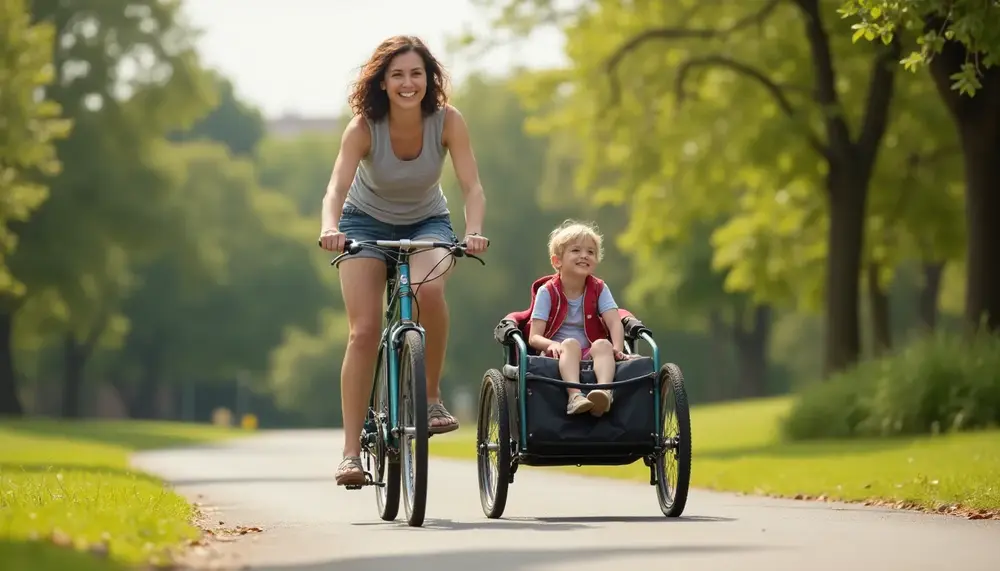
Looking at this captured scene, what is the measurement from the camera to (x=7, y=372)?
43.8 metres

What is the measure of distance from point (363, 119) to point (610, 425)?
203 centimetres

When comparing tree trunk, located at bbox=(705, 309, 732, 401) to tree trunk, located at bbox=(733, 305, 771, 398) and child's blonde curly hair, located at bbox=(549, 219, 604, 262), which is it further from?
child's blonde curly hair, located at bbox=(549, 219, 604, 262)

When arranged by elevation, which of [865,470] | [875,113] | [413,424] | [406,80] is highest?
[875,113]

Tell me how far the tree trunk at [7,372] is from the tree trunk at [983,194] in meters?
27.0

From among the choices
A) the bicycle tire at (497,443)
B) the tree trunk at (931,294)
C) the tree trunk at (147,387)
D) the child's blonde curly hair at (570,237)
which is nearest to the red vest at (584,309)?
the child's blonde curly hair at (570,237)

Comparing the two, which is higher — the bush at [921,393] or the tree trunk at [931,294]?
the tree trunk at [931,294]

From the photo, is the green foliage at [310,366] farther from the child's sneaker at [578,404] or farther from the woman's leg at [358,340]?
the child's sneaker at [578,404]

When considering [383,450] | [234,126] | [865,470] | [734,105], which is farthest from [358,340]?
[234,126]

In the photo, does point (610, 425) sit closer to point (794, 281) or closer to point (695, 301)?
point (794, 281)

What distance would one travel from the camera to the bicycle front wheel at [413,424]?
8.71m

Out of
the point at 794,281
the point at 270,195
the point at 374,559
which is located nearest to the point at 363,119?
the point at 374,559

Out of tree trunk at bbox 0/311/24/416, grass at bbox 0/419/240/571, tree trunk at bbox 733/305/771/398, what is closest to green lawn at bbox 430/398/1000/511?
grass at bbox 0/419/240/571

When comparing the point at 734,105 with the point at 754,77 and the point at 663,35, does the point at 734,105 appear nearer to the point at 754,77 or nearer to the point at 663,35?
the point at 754,77

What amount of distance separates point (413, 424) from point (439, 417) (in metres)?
0.22
